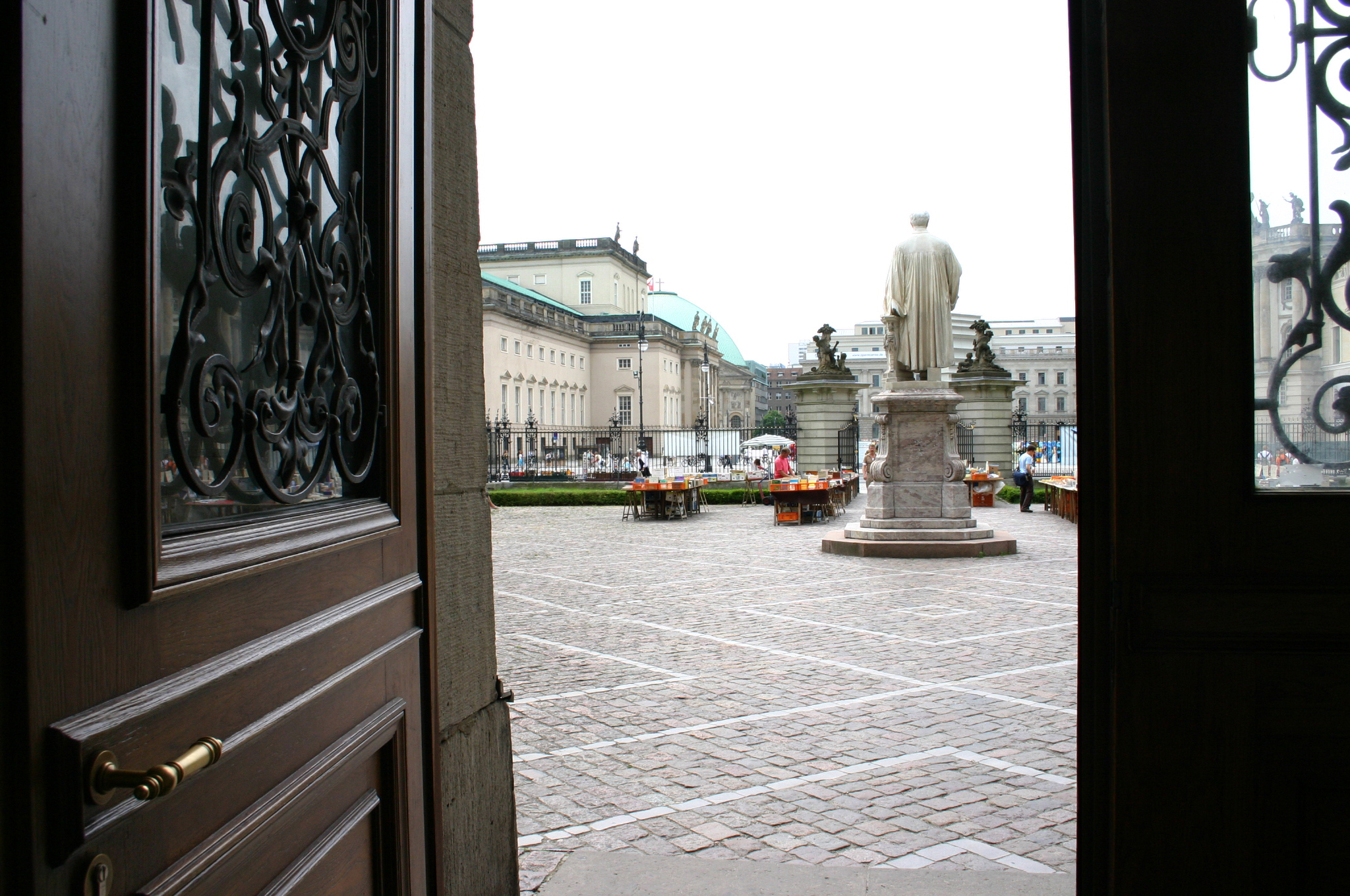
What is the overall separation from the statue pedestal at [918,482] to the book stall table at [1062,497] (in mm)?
5216

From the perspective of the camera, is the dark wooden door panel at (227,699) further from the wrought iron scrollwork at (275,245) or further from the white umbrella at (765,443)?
the white umbrella at (765,443)

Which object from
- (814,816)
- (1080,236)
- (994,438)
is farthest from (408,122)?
(994,438)

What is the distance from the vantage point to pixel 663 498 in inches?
817

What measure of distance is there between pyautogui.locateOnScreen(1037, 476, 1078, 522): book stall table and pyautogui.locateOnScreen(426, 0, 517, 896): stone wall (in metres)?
15.9

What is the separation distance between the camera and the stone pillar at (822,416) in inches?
1112

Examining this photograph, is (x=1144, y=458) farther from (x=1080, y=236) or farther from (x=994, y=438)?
(x=994, y=438)

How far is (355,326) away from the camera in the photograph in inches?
76.7

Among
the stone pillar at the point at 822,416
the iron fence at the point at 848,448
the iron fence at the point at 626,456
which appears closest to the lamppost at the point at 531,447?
the iron fence at the point at 626,456

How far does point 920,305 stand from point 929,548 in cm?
337

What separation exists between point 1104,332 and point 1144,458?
0.26 metres

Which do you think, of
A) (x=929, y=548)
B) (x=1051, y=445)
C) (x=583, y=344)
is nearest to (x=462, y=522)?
(x=929, y=548)

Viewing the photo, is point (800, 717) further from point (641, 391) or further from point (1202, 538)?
point (641, 391)

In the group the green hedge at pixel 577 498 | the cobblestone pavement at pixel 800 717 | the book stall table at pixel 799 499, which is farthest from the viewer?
the green hedge at pixel 577 498

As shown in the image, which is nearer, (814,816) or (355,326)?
(355,326)
